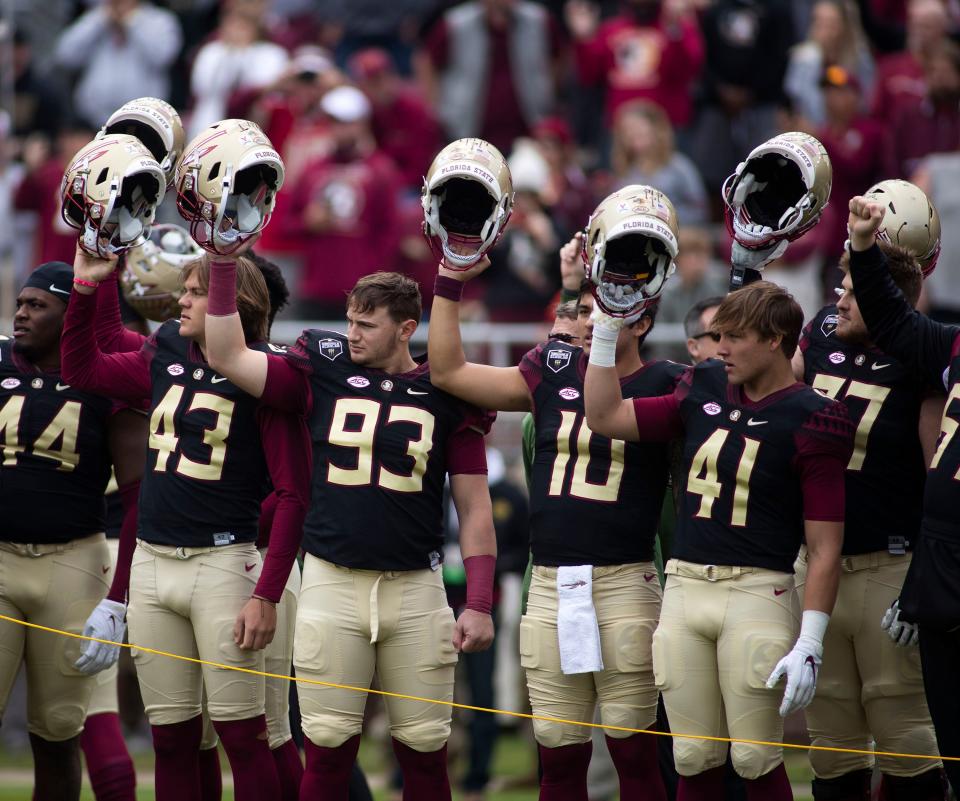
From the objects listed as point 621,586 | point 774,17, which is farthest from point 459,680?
point 774,17

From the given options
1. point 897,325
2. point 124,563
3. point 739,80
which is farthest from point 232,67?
point 897,325

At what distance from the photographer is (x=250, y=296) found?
5.24 metres

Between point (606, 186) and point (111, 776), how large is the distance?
5.72 metres

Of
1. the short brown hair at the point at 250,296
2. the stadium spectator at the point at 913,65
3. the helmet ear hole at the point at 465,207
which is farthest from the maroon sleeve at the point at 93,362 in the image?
the stadium spectator at the point at 913,65

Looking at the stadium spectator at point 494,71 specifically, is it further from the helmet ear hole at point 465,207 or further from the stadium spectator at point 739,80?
the helmet ear hole at point 465,207

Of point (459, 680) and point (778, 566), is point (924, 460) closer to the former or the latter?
point (778, 566)

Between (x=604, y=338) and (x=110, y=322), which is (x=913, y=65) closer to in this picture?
(x=604, y=338)

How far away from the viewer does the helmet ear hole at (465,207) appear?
4.89 meters

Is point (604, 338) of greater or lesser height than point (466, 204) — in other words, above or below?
below

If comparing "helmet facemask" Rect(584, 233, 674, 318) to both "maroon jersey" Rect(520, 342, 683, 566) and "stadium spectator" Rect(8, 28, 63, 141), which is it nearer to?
"maroon jersey" Rect(520, 342, 683, 566)

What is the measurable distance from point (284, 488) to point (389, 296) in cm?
71

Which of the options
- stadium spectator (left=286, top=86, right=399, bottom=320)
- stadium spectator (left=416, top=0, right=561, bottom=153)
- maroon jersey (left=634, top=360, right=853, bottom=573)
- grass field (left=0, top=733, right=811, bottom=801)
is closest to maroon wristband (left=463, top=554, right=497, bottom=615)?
maroon jersey (left=634, top=360, right=853, bottom=573)

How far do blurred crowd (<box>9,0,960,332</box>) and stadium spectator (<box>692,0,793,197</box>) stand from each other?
1 centimetres

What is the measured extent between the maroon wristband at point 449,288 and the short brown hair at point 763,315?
80 cm
